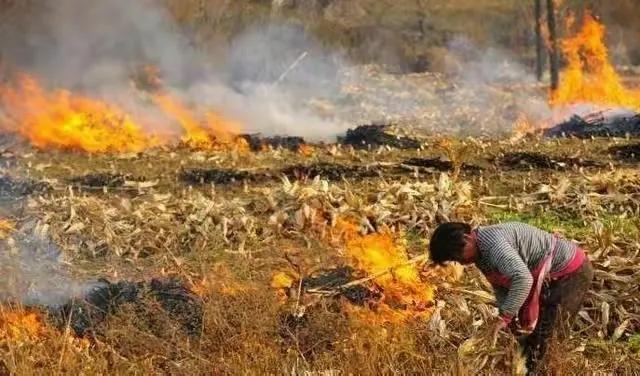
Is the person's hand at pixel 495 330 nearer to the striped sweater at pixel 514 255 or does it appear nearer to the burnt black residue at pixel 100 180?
the striped sweater at pixel 514 255

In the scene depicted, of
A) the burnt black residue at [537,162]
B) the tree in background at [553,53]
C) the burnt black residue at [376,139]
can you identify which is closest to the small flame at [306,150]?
the burnt black residue at [376,139]

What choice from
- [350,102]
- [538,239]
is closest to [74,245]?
[538,239]

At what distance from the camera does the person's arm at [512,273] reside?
17.3 feet

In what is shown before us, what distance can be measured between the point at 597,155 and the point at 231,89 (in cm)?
1574

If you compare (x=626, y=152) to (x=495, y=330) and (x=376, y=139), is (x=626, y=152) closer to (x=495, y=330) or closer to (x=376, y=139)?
(x=376, y=139)

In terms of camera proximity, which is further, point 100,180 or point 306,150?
point 306,150

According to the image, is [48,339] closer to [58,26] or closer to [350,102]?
[58,26]

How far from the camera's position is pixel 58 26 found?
1922 cm

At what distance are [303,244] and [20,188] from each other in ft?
19.9

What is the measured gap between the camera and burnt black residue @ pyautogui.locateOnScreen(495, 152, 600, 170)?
1284cm

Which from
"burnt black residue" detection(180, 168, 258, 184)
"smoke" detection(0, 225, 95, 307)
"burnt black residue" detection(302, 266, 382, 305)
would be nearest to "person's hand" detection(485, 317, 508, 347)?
"burnt black residue" detection(302, 266, 382, 305)

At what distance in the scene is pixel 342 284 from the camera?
7.51m

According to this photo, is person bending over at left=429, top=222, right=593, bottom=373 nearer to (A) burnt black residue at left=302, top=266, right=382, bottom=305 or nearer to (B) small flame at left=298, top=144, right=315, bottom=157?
(A) burnt black residue at left=302, top=266, right=382, bottom=305

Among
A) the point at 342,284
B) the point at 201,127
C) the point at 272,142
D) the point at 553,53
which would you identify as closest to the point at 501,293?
the point at 342,284
